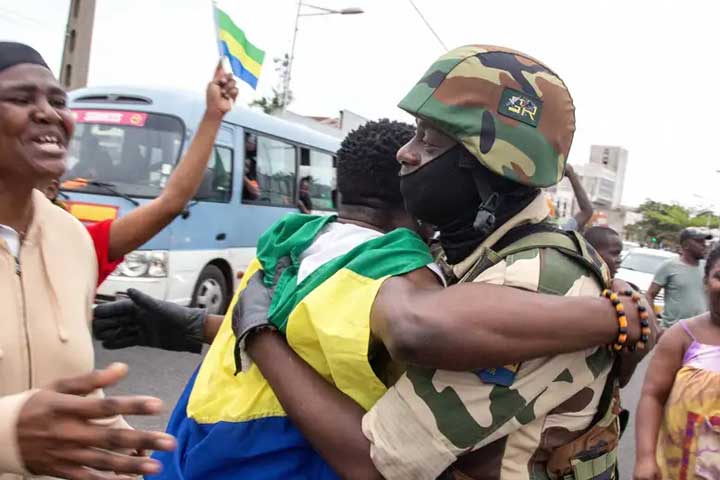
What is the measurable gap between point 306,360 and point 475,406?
342 mm

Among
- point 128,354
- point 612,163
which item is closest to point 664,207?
point 612,163

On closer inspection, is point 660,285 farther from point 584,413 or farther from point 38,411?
point 38,411

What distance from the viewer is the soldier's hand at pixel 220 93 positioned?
2.06 meters

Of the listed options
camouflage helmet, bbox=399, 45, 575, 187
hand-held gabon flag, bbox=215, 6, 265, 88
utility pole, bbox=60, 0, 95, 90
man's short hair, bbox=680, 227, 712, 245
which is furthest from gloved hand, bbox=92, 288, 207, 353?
utility pole, bbox=60, 0, 95, 90

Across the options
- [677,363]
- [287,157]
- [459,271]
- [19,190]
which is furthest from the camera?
[287,157]

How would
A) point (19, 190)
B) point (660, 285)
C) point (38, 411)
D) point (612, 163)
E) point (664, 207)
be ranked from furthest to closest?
1. point (612, 163)
2. point (664, 207)
3. point (660, 285)
4. point (19, 190)
5. point (38, 411)

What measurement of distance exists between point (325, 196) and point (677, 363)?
7.72m

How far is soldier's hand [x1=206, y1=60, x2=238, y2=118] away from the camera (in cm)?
206

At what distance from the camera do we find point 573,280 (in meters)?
1.17

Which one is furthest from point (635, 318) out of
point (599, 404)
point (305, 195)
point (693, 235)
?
point (305, 195)

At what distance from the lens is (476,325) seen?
1.02m

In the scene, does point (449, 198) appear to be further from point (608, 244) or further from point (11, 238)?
point (608, 244)

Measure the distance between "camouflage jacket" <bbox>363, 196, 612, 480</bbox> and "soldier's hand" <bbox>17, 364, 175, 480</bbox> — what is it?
1.33 ft

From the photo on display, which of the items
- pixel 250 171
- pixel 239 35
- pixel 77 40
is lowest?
pixel 250 171
